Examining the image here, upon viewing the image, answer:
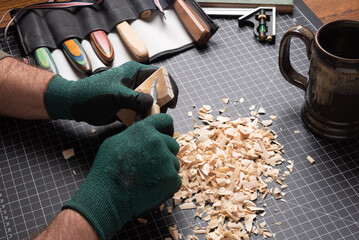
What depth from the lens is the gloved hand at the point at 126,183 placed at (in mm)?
1109

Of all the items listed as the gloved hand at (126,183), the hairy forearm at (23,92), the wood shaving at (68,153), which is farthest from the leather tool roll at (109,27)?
the gloved hand at (126,183)

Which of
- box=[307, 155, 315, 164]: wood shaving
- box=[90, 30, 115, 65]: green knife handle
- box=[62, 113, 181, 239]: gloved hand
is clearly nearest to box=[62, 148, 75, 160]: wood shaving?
box=[62, 113, 181, 239]: gloved hand

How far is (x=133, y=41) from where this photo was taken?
159cm

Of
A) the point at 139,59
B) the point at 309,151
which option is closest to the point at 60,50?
the point at 139,59

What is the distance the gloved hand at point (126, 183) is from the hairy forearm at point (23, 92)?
13.8 inches

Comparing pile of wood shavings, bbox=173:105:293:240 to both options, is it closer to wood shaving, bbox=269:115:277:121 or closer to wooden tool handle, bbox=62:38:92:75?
wood shaving, bbox=269:115:277:121

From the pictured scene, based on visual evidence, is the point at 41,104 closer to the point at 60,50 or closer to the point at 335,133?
the point at 60,50

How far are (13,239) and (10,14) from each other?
0.87 m

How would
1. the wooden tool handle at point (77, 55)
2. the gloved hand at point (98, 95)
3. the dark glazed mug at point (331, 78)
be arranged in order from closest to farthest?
A: the dark glazed mug at point (331, 78), the gloved hand at point (98, 95), the wooden tool handle at point (77, 55)

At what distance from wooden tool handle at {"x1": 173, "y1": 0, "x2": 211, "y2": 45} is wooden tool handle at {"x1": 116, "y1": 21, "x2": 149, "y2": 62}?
176 millimetres

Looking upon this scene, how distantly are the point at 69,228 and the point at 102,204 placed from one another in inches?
3.6

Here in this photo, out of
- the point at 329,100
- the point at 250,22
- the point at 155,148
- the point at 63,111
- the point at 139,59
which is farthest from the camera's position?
the point at 250,22

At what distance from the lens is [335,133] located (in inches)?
53.0

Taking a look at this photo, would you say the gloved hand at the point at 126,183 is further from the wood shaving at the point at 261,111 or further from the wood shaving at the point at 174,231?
the wood shaving at the point at 261,111
